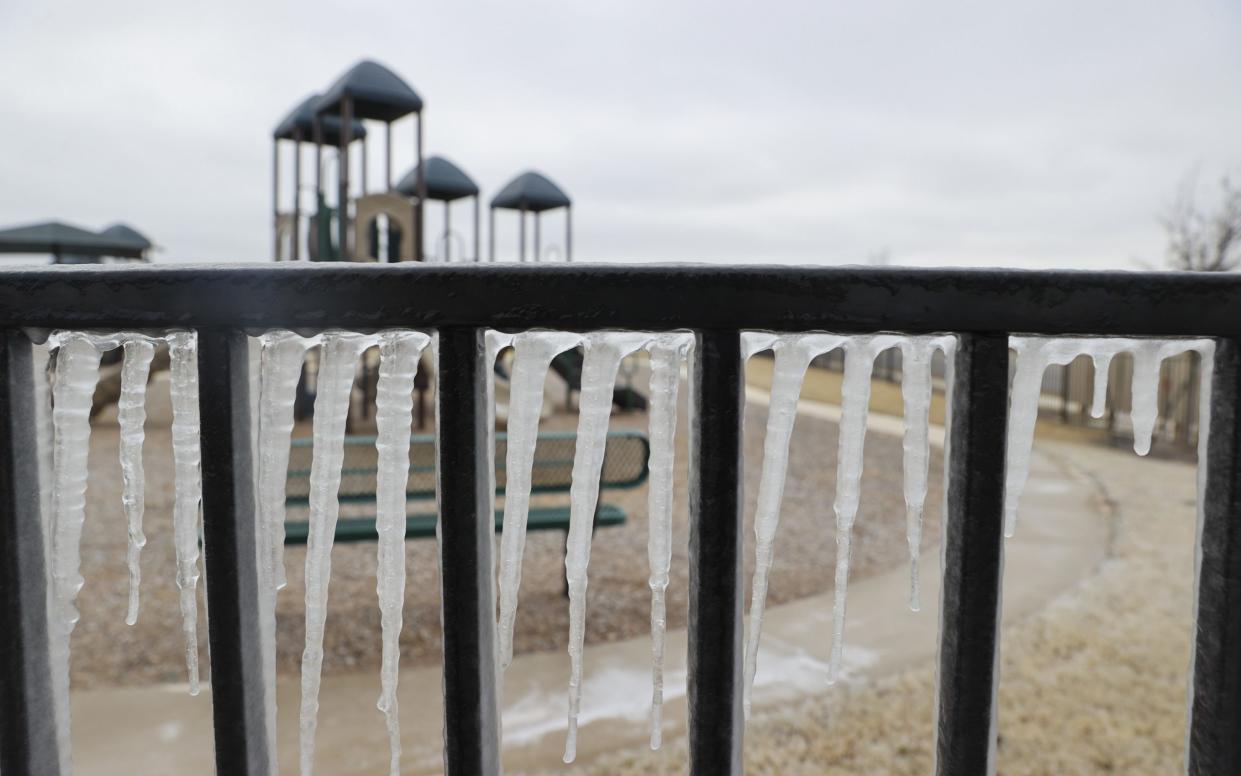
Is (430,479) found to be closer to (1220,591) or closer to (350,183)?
(1220,591)

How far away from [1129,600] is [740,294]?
4.71 meters

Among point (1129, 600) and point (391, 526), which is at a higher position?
point (391, 526)

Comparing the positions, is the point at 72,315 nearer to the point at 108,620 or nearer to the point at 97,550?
the point at 108,620

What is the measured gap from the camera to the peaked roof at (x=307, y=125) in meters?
13.5

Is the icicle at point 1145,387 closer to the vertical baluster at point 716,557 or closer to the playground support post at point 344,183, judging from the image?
the vertical baluster at point 716,557

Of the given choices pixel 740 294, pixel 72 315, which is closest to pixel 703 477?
pixel 740 294

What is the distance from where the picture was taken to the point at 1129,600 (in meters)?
4.50

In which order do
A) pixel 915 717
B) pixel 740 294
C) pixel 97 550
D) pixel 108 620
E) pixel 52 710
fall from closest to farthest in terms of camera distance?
1. pixel 740 294
2. pixel 52 710
3. pixel 915 717
4. pixel 108 620
5. pixel 97 550

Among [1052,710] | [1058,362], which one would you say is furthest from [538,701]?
[1058,362]

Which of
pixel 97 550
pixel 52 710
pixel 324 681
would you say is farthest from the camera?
pixel 97 550

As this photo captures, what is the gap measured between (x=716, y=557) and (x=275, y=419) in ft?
1.66

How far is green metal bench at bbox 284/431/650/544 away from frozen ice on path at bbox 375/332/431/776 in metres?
2.75

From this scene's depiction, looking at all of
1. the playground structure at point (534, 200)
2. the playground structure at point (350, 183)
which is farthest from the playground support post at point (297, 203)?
the playground structure at point (534, 200)

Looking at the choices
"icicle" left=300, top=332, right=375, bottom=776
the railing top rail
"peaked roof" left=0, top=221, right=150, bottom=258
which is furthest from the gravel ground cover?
"peaked roof" left=0, top=221, right=150, bottom=258
